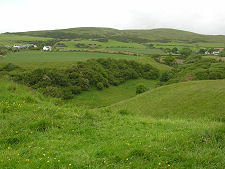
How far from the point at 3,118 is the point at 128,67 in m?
73.8

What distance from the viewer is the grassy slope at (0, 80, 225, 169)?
4812mm

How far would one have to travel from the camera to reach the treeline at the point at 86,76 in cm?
4822

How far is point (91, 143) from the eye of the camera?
6.35m

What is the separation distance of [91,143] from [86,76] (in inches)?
2187

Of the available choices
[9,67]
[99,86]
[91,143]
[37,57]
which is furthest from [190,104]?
[37,57]

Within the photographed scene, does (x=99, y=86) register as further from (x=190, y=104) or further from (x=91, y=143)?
(x=91, y=143)

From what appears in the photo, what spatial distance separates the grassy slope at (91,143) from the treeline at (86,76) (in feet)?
94.0

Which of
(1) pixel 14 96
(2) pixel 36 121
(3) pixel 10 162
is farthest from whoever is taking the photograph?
(1) pixel 14 96

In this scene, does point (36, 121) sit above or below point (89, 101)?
above

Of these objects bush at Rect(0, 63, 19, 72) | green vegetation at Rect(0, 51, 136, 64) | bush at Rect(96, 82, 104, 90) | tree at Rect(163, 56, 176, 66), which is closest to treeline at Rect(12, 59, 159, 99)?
bush at Rect(96, 82, 104, 90)

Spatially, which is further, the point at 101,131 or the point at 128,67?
the point at 128,67

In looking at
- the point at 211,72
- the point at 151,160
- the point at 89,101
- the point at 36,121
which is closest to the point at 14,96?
the point at 36,121

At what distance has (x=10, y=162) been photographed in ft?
15.3

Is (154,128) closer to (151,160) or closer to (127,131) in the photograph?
(127,131)
